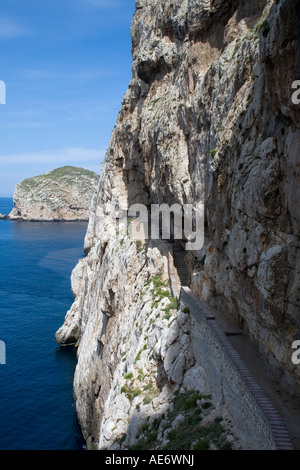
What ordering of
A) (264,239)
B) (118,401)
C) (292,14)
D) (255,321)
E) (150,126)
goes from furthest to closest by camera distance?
1. (150,126)
2. (118,401)
3. (255,321)
4. (264,239)
5. (292,14)

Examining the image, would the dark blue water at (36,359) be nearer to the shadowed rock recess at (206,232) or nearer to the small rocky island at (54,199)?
the shadowed rock recess at (206,232)

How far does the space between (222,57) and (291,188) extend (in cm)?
1085

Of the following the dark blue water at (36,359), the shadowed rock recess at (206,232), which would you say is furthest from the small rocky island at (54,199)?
the shadowed rock recess at (206,232)

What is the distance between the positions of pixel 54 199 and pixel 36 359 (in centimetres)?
12820

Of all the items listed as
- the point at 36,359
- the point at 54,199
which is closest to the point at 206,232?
the point at 36,359

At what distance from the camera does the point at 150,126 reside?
31094 mm

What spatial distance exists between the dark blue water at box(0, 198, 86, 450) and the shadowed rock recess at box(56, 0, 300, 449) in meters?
2.76

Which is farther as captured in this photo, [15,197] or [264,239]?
[15,197]

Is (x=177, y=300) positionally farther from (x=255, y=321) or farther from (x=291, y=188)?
(x=291, y=188)

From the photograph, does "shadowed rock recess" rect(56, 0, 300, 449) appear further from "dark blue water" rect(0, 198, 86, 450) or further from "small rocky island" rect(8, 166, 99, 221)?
"small rocky island" rect(8, 166, 99, 221)

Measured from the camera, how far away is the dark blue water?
107ft

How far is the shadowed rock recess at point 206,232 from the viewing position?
12.7m
